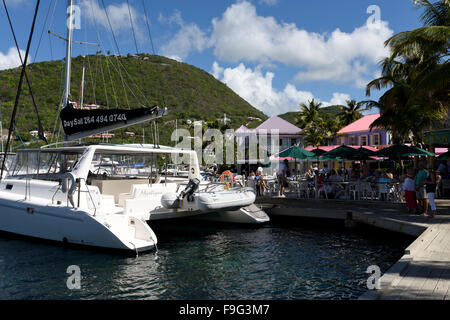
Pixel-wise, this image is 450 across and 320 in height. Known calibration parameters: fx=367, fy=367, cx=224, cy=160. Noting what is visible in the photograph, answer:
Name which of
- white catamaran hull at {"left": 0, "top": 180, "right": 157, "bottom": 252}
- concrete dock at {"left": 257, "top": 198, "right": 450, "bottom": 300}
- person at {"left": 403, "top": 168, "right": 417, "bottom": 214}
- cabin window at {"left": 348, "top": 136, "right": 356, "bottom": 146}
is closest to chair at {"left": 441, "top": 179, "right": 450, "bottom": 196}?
concrete dock at {"left": 257, "top": 198, "right": 450, "bottom": 300}

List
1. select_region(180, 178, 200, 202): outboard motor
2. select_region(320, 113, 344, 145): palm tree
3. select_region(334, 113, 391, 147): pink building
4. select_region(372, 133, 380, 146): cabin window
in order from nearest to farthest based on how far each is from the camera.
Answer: select_region(180, 178, 200, 202): outboard motor
select_region(334, 113, 391, 147): pink building
select_region(372, 133, 380, 146): cabin window
select_region(320, 113, 344, 145): palm tree

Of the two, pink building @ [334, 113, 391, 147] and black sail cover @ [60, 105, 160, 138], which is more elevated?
pink building @ [334, 113, 391, 147]

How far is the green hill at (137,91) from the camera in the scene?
152ft

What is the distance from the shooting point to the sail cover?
396 inches

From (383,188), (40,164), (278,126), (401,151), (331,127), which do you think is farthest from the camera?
(278,126)

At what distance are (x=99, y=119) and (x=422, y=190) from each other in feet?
32.1

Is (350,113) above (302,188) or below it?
above

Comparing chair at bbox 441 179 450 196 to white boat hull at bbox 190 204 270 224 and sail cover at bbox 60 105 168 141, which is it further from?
sail cover at bbox 60 105 168 141

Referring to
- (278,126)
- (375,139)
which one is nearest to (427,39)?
(375,139)

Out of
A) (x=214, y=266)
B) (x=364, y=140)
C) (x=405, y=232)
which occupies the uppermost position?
(x=364, y=140)

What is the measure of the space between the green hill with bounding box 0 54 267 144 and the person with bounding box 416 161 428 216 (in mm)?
25818

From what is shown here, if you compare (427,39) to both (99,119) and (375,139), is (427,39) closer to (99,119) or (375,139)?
(99,119)

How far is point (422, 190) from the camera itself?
11.1 m

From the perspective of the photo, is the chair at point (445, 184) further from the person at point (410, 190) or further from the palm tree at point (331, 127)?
the palm tree at point (331, 127)
